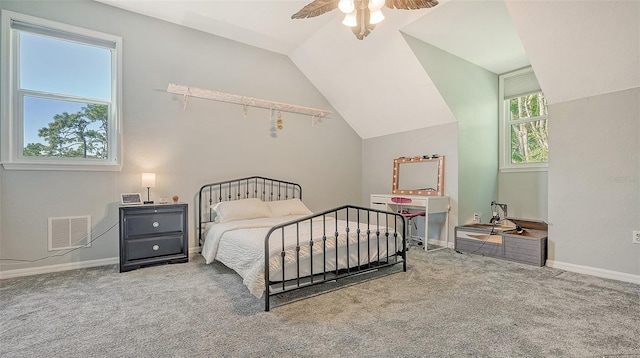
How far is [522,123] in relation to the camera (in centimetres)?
472

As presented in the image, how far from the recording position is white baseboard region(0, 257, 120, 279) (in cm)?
305

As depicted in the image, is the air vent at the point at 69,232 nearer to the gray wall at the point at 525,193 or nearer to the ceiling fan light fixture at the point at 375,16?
the ceiling fan light fixture at the point at 375,16

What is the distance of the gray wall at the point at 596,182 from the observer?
2.92 m

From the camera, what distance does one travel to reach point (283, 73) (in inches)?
194

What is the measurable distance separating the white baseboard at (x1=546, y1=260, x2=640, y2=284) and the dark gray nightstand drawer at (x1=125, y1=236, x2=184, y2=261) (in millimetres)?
4387

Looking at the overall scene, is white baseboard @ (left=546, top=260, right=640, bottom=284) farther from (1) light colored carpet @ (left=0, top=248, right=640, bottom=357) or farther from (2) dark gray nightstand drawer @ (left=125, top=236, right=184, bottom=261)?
(2) dark gray nightstand drawer @ (left=125, top=236, right=184, bottom=261)

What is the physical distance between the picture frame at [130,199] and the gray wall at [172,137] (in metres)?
0.25

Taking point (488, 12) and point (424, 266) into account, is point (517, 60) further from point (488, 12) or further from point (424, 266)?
point (424, 266)

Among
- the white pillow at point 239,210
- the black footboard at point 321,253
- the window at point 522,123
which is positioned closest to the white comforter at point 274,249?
the black footboard at point 321,253

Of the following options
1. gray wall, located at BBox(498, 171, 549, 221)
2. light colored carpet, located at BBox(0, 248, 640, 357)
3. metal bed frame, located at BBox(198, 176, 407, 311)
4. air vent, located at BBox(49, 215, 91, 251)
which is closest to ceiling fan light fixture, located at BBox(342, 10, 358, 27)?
metal bed frame, located at BBox(198, 176, 407, 311)

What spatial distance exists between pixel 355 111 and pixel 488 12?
250 cm

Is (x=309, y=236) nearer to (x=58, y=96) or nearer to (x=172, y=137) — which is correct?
(x=172, y=137)

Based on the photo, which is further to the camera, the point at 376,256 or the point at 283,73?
the point at 283,73

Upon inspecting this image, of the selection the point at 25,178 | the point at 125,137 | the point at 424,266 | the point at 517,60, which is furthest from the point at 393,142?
the point at 25,178
